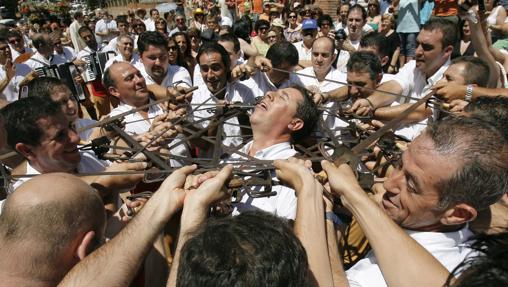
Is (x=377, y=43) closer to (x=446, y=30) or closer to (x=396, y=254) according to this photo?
(x=446, y=30)

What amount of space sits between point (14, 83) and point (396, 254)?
668 centimetres

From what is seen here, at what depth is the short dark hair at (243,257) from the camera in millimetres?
1104

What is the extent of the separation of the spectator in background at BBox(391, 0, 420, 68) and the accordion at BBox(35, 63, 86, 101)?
629 centimetres

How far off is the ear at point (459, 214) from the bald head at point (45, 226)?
1553 millimetres

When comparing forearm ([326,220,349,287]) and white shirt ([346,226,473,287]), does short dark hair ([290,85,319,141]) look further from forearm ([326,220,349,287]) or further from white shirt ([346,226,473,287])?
white shirt ([346,226,473,287])

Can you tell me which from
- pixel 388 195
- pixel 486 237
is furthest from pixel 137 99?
pixel 486 237

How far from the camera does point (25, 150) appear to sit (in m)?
2.46

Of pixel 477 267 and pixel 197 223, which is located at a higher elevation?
pixel 477 267

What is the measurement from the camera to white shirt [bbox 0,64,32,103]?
597 cm

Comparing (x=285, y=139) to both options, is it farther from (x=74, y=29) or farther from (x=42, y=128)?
(x=74, y=29)

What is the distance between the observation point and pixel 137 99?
149 inches

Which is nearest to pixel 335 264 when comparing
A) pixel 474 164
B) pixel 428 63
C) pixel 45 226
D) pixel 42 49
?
pixel 474 164

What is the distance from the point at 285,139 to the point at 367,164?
640 mm

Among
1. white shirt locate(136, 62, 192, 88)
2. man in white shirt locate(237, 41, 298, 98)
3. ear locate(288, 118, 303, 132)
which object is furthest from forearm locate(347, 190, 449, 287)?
white shirt locate(136, 62, 192, 88)
